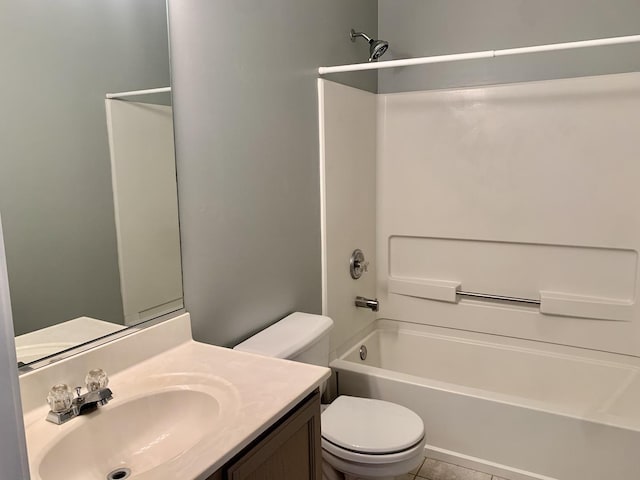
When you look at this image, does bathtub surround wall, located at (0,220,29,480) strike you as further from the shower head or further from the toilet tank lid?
the shower head

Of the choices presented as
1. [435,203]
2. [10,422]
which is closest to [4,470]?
[10,422]

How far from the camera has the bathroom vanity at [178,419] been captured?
42.7 inches

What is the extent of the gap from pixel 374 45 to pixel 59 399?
86.5 inches

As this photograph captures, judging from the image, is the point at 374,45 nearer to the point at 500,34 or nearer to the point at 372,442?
the point at 500,34

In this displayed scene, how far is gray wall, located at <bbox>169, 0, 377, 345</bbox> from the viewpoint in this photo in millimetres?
1655

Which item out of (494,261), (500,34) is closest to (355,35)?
(500,34)

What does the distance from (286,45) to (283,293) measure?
104 cm

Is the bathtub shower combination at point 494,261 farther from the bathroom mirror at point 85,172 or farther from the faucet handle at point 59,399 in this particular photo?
the faucet handle at point 59,399

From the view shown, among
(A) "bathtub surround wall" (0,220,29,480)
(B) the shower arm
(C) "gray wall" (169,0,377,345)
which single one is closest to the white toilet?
(C) "gray wall" (169,0,377,345)

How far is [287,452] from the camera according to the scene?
127 centimetres

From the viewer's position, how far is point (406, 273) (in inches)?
121

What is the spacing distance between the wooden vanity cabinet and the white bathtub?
1.05 metres

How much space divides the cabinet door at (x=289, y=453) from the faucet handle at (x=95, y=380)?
43cm

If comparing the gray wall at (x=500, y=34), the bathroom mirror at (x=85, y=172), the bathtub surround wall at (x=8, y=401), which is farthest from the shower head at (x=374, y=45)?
the bathtub surround wall at (x=8, y=401)
